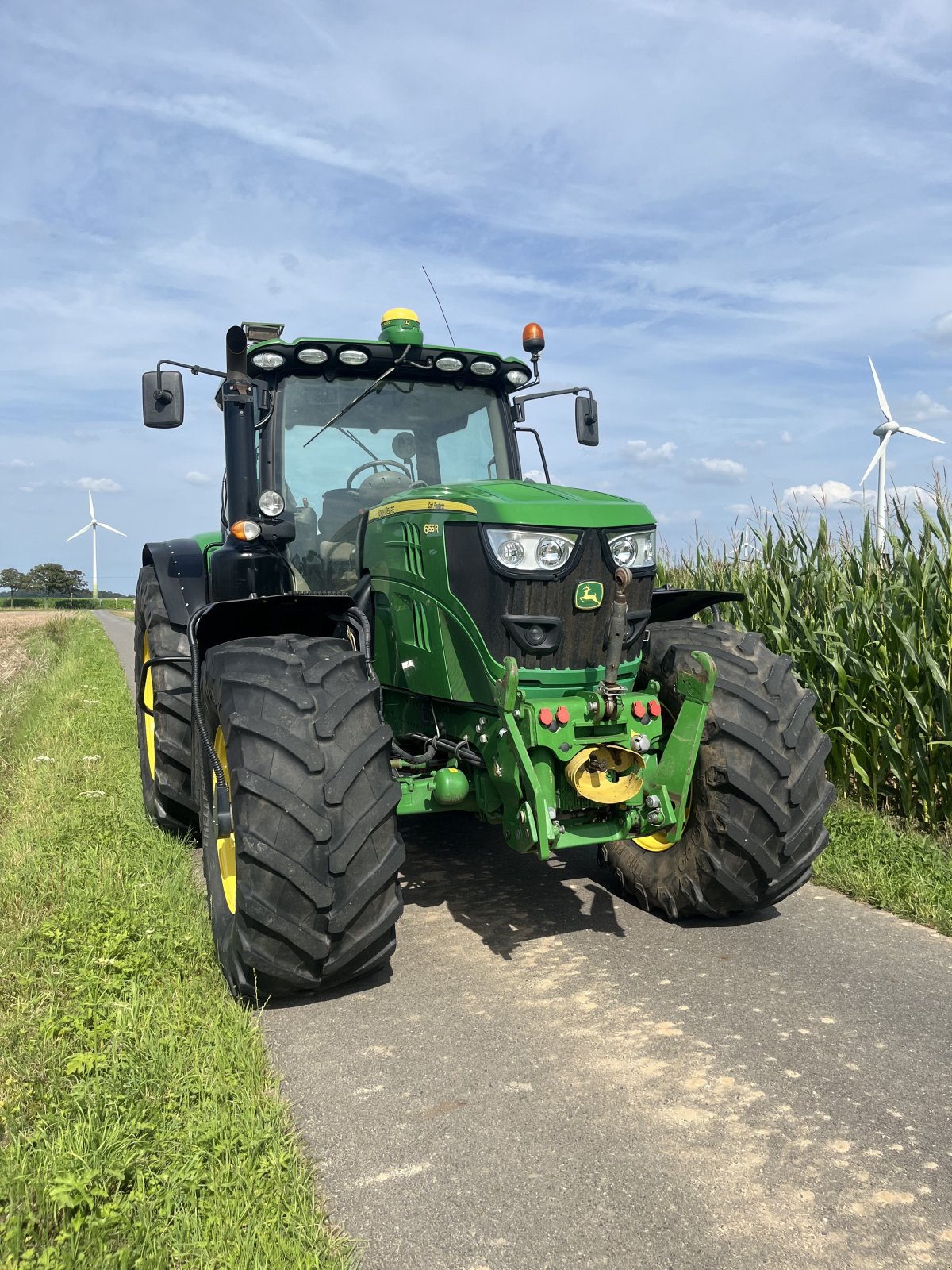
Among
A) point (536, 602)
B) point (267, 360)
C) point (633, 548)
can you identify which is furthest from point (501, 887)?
point (267, 360)

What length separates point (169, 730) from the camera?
5094mm

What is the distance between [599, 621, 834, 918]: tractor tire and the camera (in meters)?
3.90

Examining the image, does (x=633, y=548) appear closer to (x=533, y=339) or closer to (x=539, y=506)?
(x=539, y=506)

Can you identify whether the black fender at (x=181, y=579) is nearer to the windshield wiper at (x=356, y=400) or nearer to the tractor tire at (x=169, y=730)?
the tractor tire at (x=169, y=730)

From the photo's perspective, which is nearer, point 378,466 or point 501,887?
point 501,887

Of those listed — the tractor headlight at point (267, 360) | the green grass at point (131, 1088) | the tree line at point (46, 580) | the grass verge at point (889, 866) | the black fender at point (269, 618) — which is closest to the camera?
the green grass at point (131, 1088)

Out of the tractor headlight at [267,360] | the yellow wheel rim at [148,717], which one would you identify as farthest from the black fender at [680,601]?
the yellow wheel rim at [148,717]

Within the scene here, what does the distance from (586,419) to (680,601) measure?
121 centimetres

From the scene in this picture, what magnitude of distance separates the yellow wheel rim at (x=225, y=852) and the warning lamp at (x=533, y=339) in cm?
260

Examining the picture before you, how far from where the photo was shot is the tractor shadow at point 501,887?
4.19 meters

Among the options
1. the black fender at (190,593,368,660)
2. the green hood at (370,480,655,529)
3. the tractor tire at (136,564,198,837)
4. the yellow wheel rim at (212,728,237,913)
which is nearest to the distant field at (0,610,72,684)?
the tractor tire at (136,564,198,837)

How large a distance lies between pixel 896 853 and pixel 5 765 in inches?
246

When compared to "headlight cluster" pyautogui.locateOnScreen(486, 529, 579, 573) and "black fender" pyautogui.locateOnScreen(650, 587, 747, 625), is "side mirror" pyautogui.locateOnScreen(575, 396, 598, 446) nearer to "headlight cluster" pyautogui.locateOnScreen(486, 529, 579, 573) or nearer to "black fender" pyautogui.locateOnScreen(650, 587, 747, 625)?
"black fender" pyautogui.locateOnScreen(650, 587, 747, 625)

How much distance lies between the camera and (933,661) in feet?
17.6
